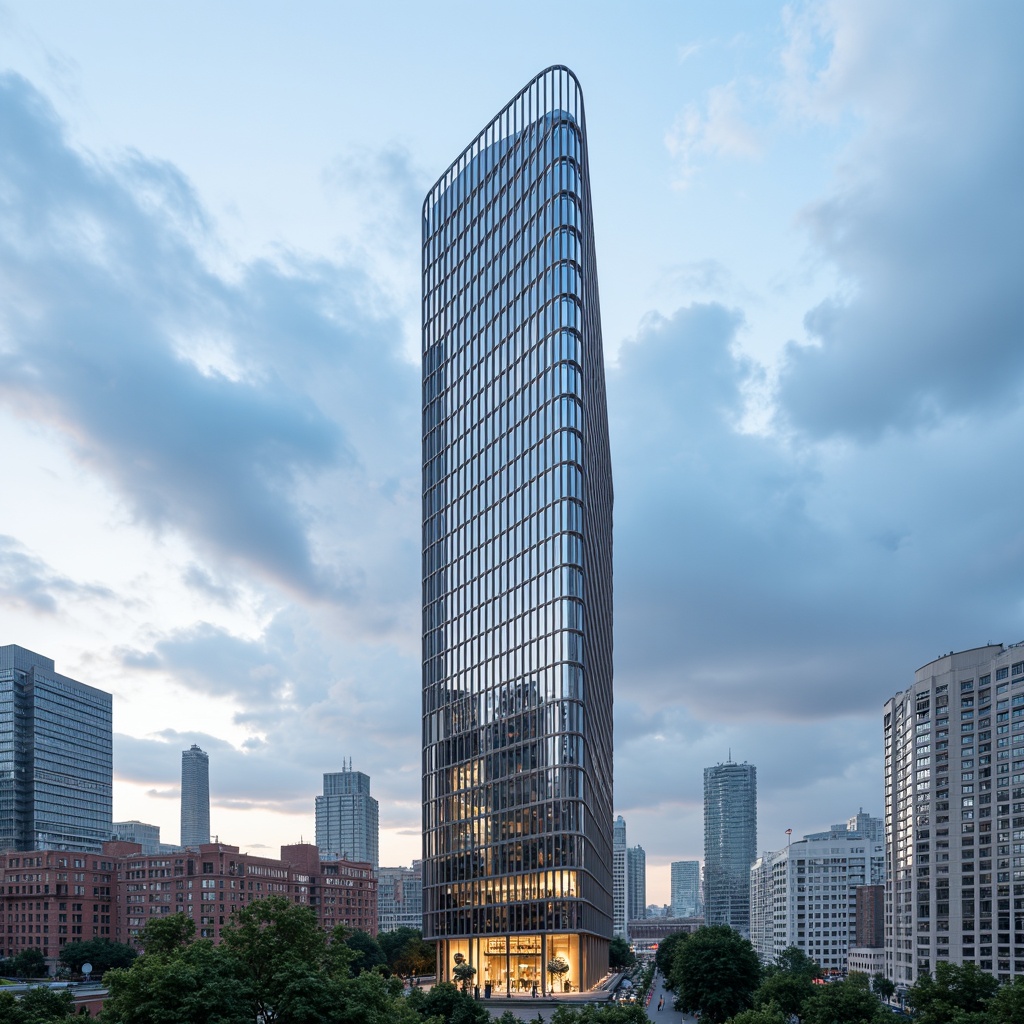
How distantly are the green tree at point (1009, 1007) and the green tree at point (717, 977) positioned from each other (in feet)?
151

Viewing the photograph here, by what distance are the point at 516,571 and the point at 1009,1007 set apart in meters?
88.6

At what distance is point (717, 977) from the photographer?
145375mm

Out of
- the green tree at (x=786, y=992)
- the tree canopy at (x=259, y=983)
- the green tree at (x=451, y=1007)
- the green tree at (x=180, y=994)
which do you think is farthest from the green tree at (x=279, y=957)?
the green tree at (x=786, y=992)

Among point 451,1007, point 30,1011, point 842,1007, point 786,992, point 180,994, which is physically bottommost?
point 786,992

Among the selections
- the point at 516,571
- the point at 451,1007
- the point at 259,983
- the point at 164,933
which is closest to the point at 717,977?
the point at 451,1007

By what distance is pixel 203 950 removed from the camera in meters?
68.8

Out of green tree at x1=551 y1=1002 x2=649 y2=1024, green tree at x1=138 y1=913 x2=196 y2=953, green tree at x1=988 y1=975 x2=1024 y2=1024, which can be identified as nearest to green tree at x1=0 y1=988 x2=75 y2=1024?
green tree at x1=138 y1=913 x2=196 y2=953

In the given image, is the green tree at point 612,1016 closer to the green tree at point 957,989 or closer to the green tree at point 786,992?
the green tree at point 957,989

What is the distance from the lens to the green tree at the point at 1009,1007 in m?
96.9

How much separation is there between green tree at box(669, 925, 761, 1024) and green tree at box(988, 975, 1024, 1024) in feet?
151

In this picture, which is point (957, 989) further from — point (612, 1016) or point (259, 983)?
point (259, 983)

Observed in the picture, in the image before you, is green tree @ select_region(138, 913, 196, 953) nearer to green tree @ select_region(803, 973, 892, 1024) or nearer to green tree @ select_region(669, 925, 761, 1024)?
green tree @ select_region(803, 973, 892, 1024)

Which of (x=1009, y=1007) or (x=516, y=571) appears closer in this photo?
(x=1009, y=1007)

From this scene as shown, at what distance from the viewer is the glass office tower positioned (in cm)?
15200
